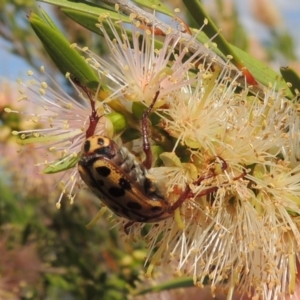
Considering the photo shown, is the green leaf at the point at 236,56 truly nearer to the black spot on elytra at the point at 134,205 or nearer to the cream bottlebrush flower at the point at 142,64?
the cream bottlebrush flower at the point at 142,64

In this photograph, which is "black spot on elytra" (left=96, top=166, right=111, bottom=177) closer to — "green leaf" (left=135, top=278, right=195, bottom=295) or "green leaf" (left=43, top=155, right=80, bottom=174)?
"green leaf" (left=43, top=155, right=80, bottom=174)

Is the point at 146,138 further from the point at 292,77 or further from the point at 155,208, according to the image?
the point at 292,77

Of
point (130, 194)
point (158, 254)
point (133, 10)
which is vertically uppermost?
point (133, 10)

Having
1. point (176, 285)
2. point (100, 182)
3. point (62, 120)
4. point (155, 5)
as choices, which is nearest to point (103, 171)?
point (100, 182)

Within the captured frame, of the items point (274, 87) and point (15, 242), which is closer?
point (274, 87)

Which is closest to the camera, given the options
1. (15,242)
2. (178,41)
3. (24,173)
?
(178,41)

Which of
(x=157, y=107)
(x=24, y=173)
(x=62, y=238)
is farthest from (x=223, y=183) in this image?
(x=24, y=173)

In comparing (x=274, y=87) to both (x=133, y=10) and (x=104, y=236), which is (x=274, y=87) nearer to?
(x=133, y=10)

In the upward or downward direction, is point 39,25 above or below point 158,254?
→ above
